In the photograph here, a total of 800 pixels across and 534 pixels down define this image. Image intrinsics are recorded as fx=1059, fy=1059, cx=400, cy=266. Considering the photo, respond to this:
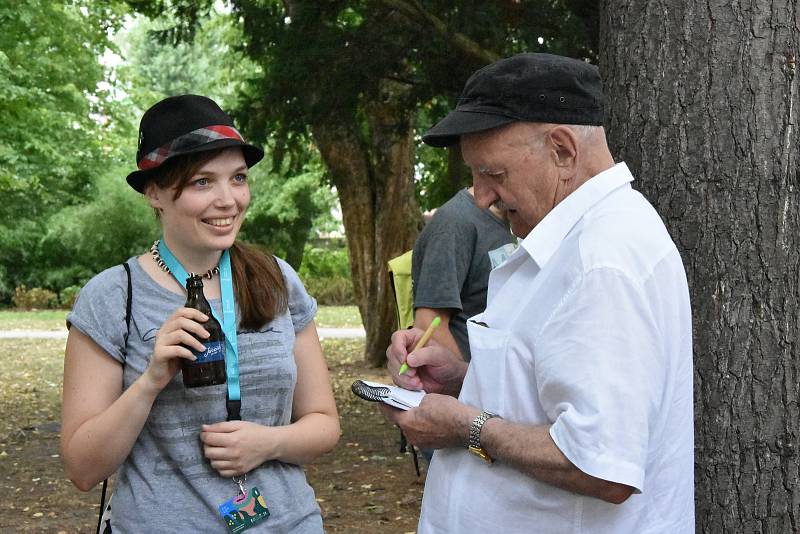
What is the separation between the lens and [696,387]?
11.1 feet

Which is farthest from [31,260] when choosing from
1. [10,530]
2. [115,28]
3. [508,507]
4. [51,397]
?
[508,507]

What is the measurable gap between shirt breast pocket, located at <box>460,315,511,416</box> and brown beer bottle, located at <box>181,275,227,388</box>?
0.65 meters

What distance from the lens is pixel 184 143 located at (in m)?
Result: 2.66

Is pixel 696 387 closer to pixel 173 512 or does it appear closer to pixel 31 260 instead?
pixel 173 512

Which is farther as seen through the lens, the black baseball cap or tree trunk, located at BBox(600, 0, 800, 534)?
tree trunk, located at BBox(600, 0, 800, 534)

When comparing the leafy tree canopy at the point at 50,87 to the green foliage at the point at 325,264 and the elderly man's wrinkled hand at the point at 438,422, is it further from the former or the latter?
the elderly man's wrinkled hand at the point at 438,422

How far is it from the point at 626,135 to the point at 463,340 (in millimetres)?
1564

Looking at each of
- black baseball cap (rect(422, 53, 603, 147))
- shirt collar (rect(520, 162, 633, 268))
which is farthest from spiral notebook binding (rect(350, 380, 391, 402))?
black baseball cap (rect(422, 53, 603, 147))

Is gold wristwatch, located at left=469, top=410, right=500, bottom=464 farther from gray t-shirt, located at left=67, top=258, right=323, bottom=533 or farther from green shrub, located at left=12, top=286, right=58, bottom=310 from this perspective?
green shrub, located at left=12, top=286, right=58, bottom=310

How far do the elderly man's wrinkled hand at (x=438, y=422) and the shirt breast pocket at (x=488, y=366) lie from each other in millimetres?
37

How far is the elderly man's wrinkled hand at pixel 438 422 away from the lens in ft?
7.28

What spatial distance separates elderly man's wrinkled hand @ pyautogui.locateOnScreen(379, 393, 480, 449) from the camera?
222 cm

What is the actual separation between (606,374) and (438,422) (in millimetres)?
480

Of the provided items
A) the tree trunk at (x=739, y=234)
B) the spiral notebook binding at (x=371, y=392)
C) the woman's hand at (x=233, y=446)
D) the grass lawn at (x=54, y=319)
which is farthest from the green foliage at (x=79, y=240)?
the spiral notebook binding at (x=371, y=392)
